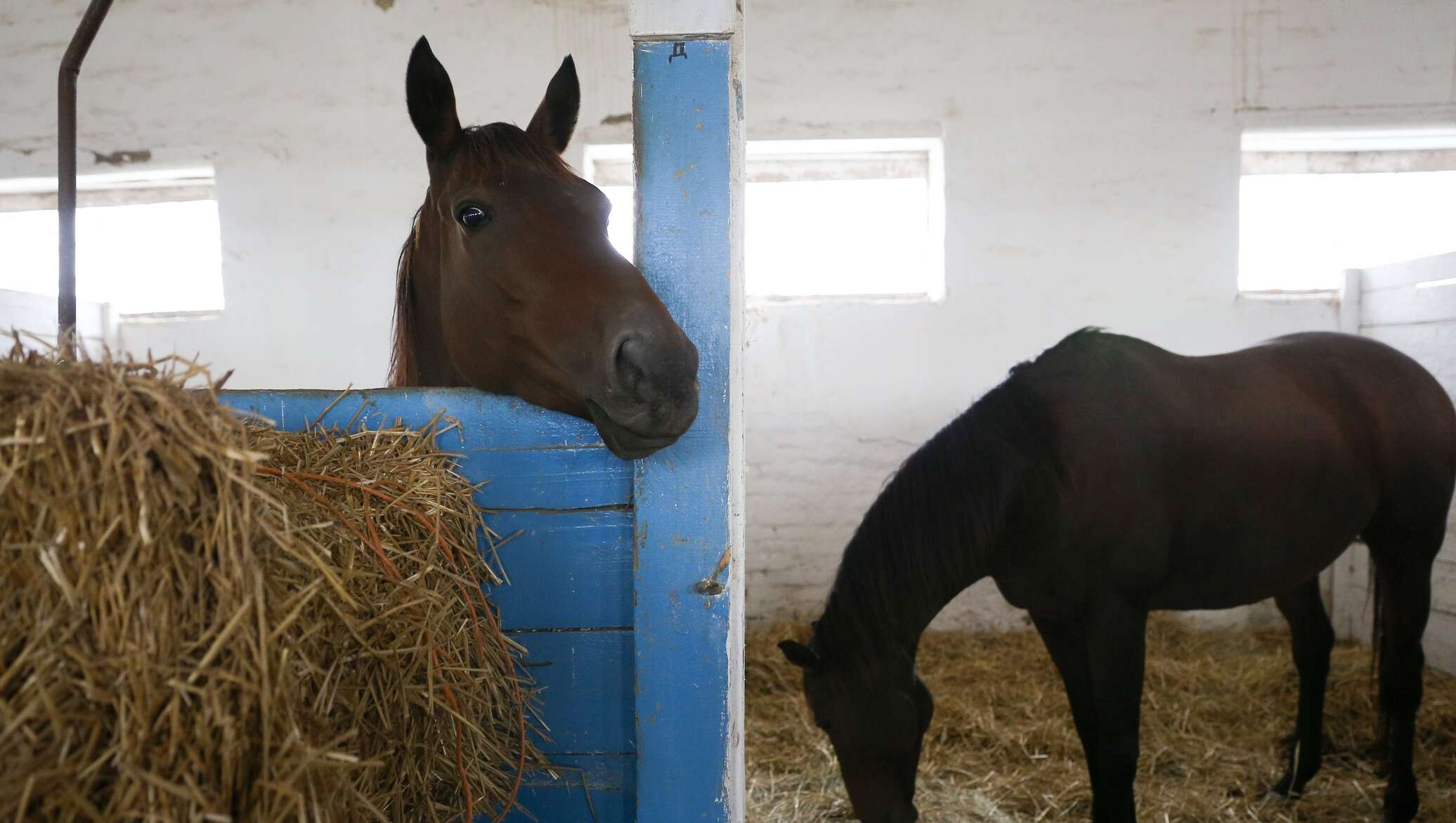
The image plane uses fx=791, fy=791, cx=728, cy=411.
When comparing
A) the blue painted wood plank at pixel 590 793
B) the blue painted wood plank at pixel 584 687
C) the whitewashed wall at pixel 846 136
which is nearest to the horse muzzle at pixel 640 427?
the blue painted wood plank at pixel 584 687

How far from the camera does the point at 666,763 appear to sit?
1.06 metres

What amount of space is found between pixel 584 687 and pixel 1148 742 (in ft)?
8.47

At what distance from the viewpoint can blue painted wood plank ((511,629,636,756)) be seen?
1.12 meters

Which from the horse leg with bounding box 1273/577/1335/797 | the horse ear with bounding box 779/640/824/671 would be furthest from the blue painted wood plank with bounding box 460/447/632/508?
the horse leg with bounding box 1273/577/1335/797

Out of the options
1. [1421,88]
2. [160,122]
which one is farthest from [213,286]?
[1421,88]

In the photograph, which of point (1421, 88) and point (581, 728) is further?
point (1421, 88)

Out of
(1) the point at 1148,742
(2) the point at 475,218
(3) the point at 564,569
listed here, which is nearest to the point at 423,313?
(2) the point at 475,218

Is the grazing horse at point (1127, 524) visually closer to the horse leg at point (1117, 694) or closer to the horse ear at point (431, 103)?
the horse leg at point (1117, 694)

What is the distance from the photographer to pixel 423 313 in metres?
1.47

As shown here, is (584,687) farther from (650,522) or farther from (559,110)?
(559,110)

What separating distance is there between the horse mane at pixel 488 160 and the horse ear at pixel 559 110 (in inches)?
3.3

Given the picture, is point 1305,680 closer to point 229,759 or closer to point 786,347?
point 786,347

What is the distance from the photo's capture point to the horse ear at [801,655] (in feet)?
6.18

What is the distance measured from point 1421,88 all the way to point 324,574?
5.09 meters
